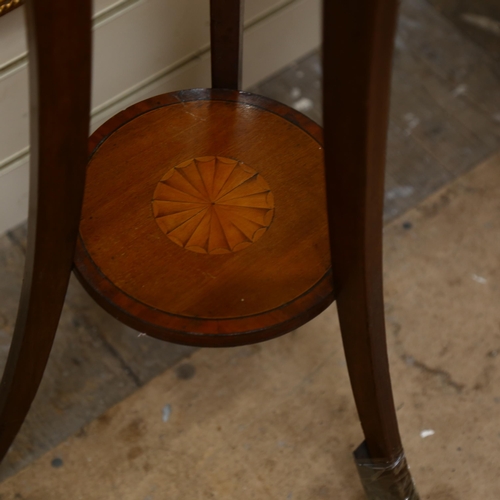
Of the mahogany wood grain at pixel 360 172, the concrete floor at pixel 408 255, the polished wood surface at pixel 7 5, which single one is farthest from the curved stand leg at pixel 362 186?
the polished wood surface at pixel 7 5

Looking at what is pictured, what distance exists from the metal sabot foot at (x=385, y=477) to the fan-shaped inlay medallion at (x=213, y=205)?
1.23 feet

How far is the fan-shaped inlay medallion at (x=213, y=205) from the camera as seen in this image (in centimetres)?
94

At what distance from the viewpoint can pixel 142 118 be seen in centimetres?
103

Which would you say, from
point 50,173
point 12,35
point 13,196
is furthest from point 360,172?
point 13,196

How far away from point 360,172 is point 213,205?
0.32m

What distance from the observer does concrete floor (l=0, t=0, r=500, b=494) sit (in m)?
1.21

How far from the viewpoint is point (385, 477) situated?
1.04 meters

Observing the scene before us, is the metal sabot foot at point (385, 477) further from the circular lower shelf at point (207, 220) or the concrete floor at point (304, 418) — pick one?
the circular lower shelf at point (207, 220)

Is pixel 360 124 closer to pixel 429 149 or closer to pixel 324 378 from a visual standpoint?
pixel 324 378

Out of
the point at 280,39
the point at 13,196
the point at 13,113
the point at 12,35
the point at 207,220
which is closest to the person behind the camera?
the point at 207,220

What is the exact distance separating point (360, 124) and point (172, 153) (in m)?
0.42

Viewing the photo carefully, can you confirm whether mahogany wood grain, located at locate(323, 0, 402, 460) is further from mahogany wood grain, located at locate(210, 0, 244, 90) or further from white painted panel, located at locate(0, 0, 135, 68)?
white painted panel, located at locate(0, 0, 135, 68)

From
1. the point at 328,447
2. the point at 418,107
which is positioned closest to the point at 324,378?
the point at 328,447

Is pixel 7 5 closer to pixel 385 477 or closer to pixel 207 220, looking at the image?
pixel 207 220
